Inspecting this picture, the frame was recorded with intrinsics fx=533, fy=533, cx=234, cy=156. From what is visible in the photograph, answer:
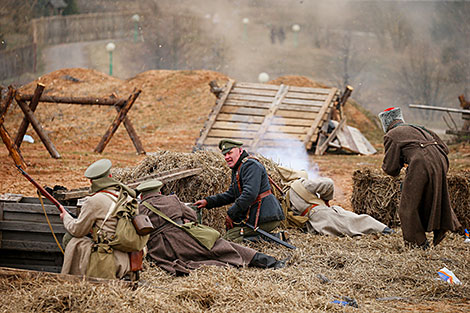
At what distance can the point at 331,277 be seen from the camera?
524cm

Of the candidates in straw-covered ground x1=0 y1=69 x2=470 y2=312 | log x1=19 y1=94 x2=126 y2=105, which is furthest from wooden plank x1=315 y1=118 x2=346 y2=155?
log x1=19 y1=94 x2=126 y2=105

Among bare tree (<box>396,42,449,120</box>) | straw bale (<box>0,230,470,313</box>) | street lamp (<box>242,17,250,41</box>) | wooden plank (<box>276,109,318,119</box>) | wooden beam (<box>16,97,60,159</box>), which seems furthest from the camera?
street lamp (<box>242,17,250,41</box>)

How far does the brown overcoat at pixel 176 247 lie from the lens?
5336 millimetres

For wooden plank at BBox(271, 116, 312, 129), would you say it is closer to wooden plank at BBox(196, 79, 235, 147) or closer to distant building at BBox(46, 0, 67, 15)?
wooden plank at BBox(196, 79, 235, 147)

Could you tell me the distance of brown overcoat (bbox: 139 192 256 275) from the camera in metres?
5.34

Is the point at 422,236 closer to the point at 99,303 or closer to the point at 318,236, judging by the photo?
the point at 318,236

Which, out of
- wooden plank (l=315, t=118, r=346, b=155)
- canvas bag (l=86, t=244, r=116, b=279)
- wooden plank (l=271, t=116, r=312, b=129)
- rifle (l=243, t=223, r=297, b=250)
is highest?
canvas bag (l=86, t=244, r=116, b=279)

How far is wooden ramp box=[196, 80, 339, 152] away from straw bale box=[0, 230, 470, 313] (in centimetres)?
878

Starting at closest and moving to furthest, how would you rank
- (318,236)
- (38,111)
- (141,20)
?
(318,236) → (38,111) → (141,20)

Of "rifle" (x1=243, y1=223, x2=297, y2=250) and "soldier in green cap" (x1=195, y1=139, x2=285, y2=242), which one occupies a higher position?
"soldier in green cap" (x1=195, y1=139, x2=285, y2=242)

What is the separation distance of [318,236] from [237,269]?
2.10m

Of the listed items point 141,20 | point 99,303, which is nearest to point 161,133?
point 99,303

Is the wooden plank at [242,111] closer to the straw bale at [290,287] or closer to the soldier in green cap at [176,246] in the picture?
the straw bale at [290,287]

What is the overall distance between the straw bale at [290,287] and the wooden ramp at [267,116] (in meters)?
8.78
